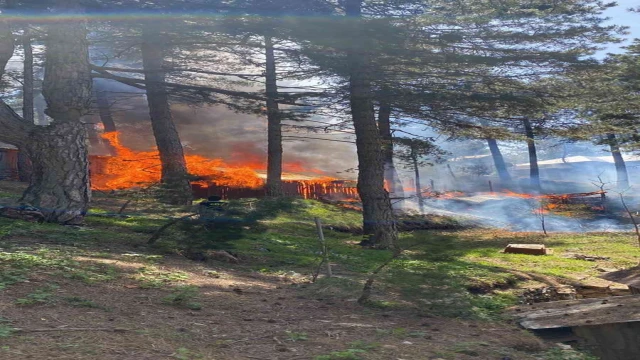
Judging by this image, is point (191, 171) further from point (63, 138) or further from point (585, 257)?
point (585, 257)

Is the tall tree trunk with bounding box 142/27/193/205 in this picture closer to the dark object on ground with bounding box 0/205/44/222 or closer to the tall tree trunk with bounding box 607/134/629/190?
the dark object on ground with bounding box 0/205/44/222

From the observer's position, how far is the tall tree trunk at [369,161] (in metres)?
14.8

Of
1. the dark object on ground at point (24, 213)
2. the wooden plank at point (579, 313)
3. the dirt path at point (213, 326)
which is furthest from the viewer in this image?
the dark object on ground at point (24, 213)

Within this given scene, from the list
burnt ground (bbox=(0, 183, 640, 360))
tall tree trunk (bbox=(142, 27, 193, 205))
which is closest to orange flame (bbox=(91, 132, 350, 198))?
tall tree trunk (bbox=(142, 27, 193, 205))

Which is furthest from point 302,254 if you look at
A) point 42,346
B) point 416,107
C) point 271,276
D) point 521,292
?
point 42,346

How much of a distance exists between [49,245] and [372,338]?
485 centimetres

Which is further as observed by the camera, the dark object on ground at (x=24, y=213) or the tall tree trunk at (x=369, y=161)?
the tall tree trunk at (x=369, y=161)

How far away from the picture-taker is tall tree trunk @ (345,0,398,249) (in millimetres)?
14766

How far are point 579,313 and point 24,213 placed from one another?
8.43m

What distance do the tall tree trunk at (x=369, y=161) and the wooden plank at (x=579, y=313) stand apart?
19.3 feet

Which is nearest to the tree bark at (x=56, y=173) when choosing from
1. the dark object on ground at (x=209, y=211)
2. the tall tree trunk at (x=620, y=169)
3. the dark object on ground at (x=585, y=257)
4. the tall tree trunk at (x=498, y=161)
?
the dark object on ground at (x=209, y=211)

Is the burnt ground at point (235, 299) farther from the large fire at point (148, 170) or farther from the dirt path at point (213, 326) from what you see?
the large fire at point (148, 170)

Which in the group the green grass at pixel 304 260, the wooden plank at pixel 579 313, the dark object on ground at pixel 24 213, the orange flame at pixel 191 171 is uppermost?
the orange flame at pixel 191 171

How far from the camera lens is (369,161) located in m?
14.9
